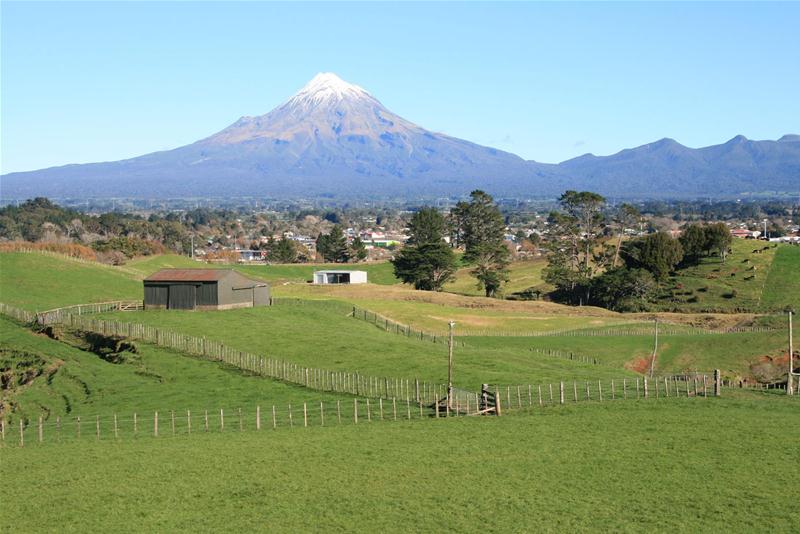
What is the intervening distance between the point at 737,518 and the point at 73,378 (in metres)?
37.6

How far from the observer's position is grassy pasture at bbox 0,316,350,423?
47625 millimetres

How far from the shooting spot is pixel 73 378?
54281 mm

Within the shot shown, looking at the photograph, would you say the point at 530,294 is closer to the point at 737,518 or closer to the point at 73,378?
→ the point at 73,378

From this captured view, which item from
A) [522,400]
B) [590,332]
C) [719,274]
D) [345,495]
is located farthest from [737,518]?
[719,274]

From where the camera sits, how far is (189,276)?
8006cm

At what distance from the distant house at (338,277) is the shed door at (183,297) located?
4248cm

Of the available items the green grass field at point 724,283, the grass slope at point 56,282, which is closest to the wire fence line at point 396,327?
the grass slope at point 56,282

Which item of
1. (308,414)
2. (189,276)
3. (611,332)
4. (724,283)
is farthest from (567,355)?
(724,283)

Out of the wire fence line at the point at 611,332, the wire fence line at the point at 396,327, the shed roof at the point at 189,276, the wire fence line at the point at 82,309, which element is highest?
the shed roof at the point at 189,276

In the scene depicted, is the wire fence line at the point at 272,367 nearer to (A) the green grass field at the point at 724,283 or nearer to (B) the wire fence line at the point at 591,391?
(B) the wire fence line at the point at 591,391

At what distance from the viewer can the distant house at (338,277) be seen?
12194 centimetres

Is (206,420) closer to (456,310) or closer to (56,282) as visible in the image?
(456,310)

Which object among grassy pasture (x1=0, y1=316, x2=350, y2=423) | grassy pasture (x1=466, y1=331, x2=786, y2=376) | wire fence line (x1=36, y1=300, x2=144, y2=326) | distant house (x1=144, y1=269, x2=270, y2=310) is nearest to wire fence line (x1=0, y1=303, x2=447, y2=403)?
wire fence line (x1=36, y1=300, x2=144, y2=326)

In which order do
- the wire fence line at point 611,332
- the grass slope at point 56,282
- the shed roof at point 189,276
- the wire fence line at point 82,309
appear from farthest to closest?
the grass slope at point 56,282 < the wire fence line at point 611,332 < the shed roof at point 189,276 < the wire fence line at point 82,309
